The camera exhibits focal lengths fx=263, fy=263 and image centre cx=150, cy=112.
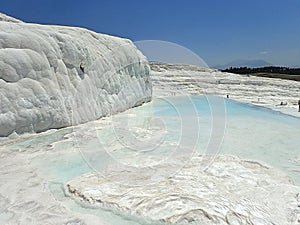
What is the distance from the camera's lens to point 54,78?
24.7 feet

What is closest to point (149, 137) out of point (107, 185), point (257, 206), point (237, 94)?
point (107, 185)

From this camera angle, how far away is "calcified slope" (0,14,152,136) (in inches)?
245

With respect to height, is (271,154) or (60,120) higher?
(60,120)

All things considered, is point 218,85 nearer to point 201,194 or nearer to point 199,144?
point 199,144

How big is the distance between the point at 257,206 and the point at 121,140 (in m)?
3.89

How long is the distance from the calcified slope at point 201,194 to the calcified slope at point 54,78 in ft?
10.5

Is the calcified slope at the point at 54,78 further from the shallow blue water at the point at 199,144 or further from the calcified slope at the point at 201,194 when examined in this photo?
the calcified slope at the point at 201,194

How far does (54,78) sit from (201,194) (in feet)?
18.9

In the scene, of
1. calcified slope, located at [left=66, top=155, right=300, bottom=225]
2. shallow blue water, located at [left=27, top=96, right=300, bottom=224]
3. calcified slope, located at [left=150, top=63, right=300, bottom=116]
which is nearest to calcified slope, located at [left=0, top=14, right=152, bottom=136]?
shallow blue water, located at [left=27, top=96, right=300, bottom=224]

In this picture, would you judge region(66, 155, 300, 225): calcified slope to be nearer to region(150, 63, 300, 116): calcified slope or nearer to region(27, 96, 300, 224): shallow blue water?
region(27, 96, 300, 224): shallow blue water

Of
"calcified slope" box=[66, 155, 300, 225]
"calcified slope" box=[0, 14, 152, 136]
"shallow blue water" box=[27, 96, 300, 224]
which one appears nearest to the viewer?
"calcified slope" box=[66, 155, 300, 225]

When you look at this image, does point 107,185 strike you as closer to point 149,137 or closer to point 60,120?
point 149,137

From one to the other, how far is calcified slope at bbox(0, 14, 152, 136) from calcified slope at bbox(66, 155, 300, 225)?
319 centimetres

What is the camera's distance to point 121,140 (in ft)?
21.3
